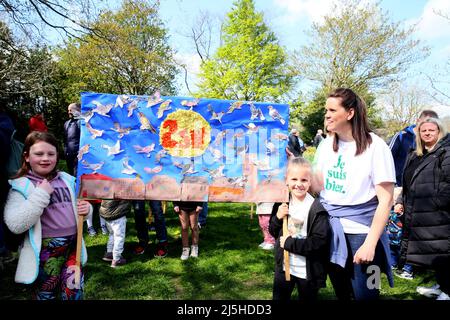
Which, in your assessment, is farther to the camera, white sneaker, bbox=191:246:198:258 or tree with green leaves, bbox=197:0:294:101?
tree with green leaves, bbox=197:0:294:101

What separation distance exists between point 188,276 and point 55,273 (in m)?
2.18

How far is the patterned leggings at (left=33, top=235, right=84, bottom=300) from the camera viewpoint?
2688mm

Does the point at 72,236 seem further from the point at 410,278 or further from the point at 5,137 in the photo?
the point at 410,278

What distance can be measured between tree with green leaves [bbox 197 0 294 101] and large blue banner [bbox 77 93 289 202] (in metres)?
25.4

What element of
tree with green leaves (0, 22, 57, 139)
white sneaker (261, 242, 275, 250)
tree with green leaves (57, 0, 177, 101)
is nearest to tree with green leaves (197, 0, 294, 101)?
tree with green leaves (57, 0, 177, 101)

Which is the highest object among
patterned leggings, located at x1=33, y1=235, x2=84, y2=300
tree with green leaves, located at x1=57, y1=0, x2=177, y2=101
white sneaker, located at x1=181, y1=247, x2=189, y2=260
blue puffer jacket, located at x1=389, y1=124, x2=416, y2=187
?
tree with green leaves, located at x1=57, y1=0, x2=177, y2=101

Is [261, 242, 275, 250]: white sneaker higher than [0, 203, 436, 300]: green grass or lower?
higher

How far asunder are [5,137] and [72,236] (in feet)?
3.62

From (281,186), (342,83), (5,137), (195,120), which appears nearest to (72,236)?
(5,137)

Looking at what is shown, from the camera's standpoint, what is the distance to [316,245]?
2537mm

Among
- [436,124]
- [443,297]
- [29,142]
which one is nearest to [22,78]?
[29,142]

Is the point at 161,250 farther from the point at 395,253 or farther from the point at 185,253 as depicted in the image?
the point at 395,253

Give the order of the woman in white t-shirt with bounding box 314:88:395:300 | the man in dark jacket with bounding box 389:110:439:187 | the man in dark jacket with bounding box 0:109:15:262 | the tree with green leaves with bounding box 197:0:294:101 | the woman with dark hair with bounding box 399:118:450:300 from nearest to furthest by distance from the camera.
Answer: the woman in white t-shirt with bounding box 314:88:395:300
the man in dark jacket with bounding box 0:109:15:262
the woman with dark hair with bounding box 399:118:450:300
the man in dark jacket with bounding box 389:110:439:187
the tree with green leaves with bounding box 197:0:294:101

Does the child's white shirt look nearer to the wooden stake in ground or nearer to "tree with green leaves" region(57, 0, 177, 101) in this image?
the wooden stake in ground
